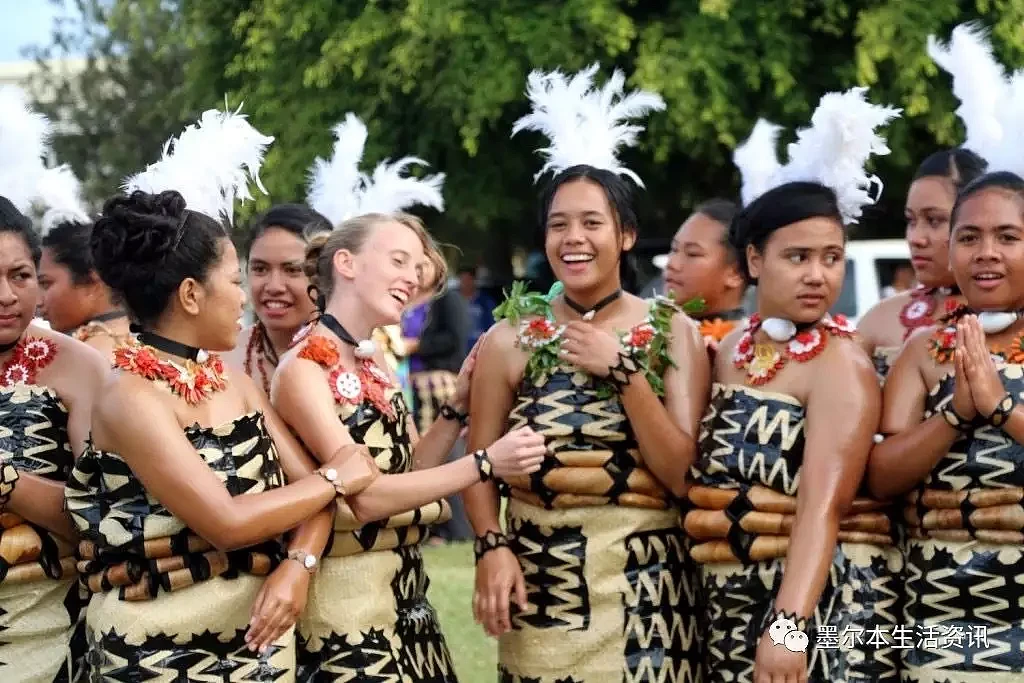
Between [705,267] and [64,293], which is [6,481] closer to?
[64,293]

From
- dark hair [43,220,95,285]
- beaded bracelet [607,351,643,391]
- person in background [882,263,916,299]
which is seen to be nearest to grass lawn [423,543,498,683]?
dark hair [43,220,95,285]

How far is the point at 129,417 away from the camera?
3771 millimetres

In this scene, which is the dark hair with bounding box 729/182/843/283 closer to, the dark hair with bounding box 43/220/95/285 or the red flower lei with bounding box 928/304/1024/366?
the red flower lei with bounding box 928/304/1024/366

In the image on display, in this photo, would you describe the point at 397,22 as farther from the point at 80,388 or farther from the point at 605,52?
the point at 80,388

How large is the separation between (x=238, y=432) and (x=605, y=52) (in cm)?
1074

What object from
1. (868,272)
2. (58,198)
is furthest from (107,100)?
(58,198)

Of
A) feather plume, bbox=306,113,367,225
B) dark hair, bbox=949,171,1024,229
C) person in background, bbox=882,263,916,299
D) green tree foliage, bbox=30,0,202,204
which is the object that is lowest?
dark hair, bbox=949,171,1024,229

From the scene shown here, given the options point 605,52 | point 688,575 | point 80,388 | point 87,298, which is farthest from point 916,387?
point 605,52

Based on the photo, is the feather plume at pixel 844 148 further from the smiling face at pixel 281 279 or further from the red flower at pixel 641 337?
the smiling face at pixel 281 279

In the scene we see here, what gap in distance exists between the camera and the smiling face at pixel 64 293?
5.33 meters

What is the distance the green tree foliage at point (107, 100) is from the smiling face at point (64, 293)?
692 inches

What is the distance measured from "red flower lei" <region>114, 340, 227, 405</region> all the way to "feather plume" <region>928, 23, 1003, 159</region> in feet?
8.06

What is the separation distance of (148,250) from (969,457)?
2.28m

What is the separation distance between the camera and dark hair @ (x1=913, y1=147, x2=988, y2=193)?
5.13m
